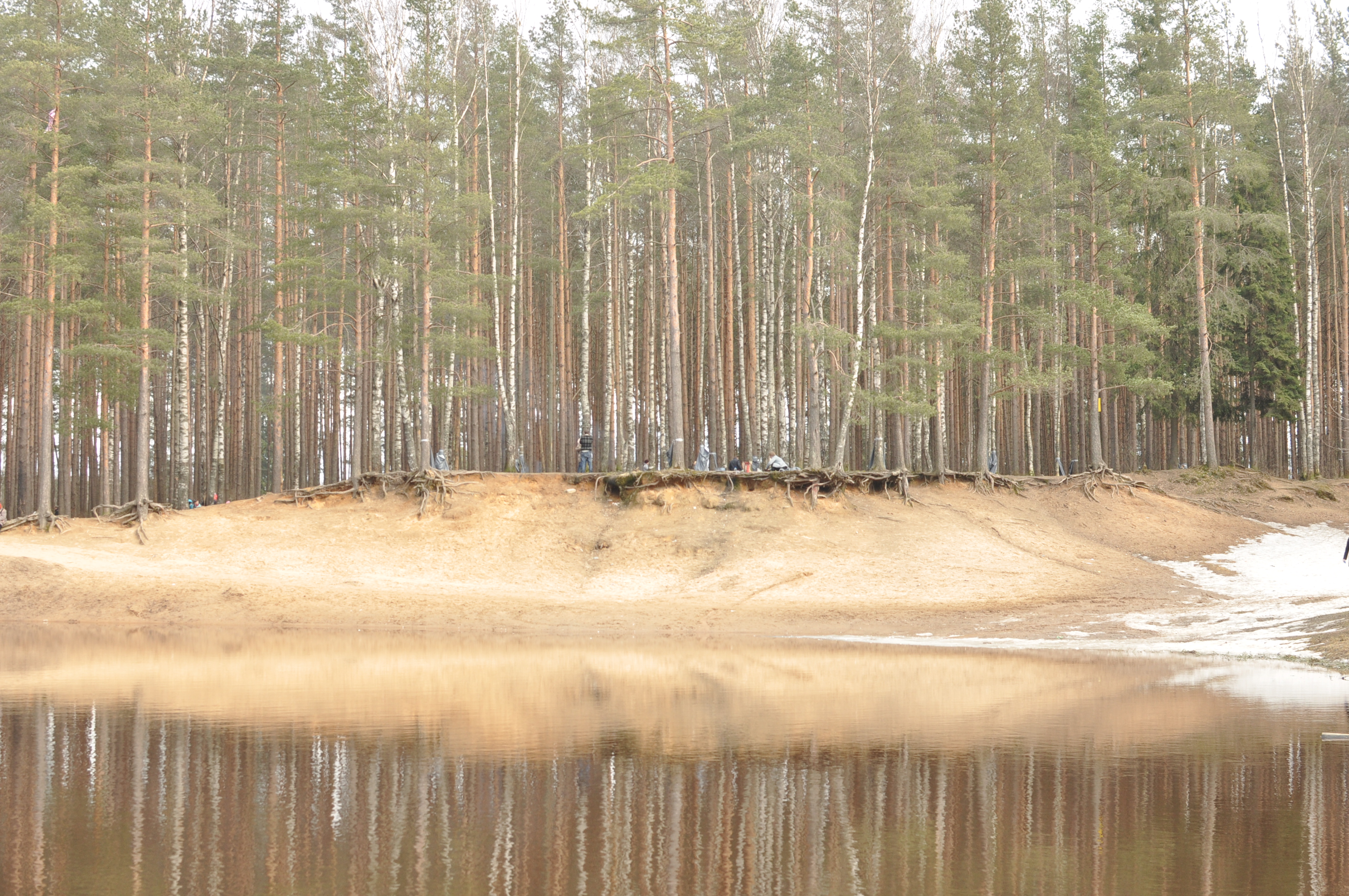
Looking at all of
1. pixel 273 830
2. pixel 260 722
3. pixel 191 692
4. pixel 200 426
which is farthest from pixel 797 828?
pixel 200 426

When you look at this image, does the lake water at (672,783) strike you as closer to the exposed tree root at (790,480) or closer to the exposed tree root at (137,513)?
the exposed tree root at (137,513)

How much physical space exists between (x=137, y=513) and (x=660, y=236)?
2283 centimetres

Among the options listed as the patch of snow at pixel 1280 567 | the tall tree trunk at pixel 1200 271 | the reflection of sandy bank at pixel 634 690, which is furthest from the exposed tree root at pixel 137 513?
the tall tree trunk at pixel 1200 271

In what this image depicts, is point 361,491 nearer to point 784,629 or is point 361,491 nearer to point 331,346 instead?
point 331,346

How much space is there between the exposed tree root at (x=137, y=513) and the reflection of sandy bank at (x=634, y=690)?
10.3m

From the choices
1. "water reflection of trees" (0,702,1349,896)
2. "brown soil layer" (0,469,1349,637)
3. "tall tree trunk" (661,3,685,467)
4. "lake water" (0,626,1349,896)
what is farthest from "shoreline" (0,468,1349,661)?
"water reflection of trees" (0,702,1349,896)

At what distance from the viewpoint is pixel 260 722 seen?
9.99 m

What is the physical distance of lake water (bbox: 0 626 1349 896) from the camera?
5520mm

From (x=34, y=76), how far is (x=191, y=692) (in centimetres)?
2342

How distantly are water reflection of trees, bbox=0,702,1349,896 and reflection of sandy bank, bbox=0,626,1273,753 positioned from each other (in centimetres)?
76

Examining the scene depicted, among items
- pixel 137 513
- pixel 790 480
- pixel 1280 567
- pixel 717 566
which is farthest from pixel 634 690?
pixel 1280 567

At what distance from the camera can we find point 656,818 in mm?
6617

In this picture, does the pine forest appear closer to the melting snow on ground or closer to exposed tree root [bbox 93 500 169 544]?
exposed tree root [bbox 93 500 169 544]

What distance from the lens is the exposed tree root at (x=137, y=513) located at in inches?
1114
